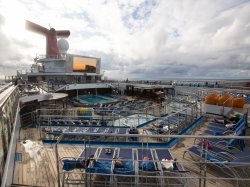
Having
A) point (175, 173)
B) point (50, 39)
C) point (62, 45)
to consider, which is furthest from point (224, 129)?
point (50, 39)

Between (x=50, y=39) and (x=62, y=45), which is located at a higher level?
(x=50, y=39)

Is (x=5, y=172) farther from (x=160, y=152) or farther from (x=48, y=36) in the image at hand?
(x=48, y=36)

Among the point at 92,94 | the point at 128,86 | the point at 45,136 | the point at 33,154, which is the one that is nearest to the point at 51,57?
the point at 92,94

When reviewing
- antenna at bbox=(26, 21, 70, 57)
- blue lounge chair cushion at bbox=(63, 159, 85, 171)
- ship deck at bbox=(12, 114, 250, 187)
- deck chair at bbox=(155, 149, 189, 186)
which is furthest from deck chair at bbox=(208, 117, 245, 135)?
antenna at bbox=(26, 21, 70, 57)

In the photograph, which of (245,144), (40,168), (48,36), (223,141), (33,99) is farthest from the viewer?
(48,36)

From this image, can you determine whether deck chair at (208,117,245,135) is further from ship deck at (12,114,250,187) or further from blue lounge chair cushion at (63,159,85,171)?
blue lounge chair cushion at (63,159,85,171)

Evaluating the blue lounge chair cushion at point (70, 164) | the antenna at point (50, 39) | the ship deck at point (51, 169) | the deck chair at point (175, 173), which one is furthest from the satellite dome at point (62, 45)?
Result: the deck chair at point (175, 173)

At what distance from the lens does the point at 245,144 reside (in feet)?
16.1

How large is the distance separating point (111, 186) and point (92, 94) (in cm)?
2673

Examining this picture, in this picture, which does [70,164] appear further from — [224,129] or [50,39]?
[50,39]

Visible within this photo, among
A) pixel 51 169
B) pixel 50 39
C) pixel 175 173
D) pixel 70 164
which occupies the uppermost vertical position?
pixel 50 39

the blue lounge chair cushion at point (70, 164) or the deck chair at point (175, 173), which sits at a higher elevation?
the blue lounge chair cushion at point (70, 164)

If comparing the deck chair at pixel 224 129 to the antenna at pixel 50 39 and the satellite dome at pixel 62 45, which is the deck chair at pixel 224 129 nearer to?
the antenna at pixel 50 39

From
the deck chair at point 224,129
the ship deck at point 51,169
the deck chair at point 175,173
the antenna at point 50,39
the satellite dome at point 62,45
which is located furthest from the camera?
the satellite dome at point 62,45
